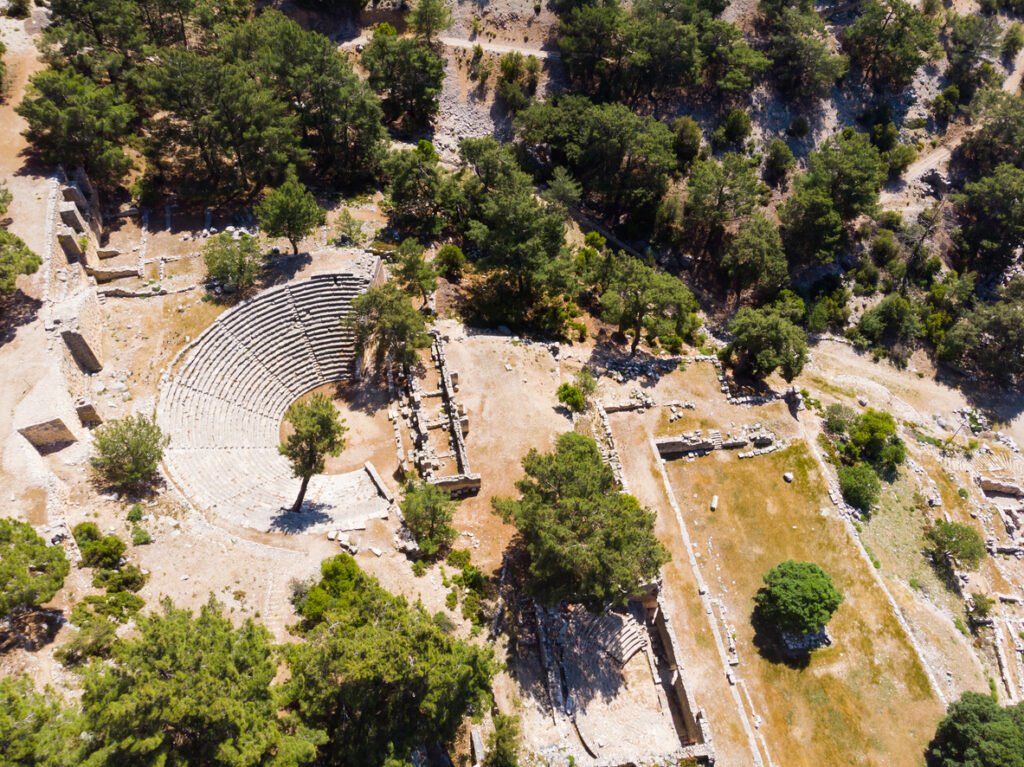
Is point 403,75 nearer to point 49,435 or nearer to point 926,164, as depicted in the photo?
point 49,435

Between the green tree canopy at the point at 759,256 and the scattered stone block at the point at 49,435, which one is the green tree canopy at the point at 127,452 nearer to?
the scattered stone block at the point at 49,435

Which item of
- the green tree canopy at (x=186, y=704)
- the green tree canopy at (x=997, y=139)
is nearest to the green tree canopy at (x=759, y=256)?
the green tree canopy at (x=997, y=139)

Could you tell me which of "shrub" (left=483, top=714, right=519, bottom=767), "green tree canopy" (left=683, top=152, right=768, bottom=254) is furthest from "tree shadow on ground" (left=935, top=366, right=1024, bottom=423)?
"shrub" (left=483, top=714, right=519, bottom=767)

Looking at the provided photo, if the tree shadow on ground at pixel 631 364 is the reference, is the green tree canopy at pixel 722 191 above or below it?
above

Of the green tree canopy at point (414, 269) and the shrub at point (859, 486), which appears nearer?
the shrub at point (859, 486)

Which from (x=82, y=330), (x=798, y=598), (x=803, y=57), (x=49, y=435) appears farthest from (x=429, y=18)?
(x=798, y=598)

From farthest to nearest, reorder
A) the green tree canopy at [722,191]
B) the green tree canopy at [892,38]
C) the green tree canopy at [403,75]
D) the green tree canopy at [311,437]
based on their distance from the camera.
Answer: the green tree canopy at [892,38]
the green tree canopy at [403,75]
the green tree canopy at [722,191]
the green tree canopy at [311,437]

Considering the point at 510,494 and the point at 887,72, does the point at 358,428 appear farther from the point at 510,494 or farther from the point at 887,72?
the point at 887,72

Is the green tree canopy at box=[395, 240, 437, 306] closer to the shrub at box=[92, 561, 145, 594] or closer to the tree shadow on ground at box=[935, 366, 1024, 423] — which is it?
the shrub at box=[92, 561, 145, 594]

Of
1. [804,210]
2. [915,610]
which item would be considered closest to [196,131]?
[804,210]
